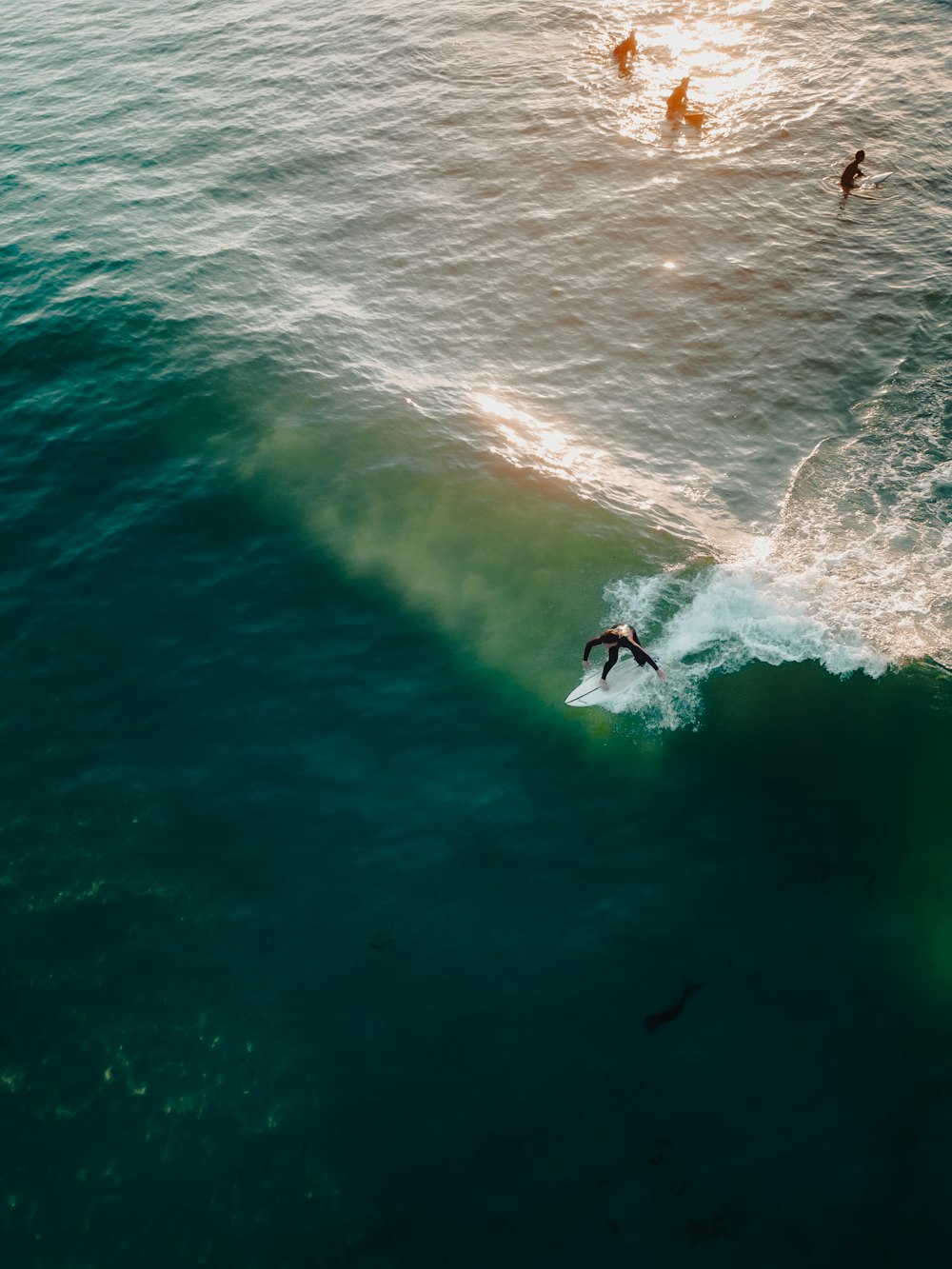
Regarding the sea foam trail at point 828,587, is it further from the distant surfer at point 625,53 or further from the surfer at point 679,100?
the distant surfer at point 625,53

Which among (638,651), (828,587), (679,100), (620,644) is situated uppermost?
(679,100)

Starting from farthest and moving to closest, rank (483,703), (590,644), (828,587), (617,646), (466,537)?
(466,537) < (828,587) < (483,703) < (590,644) < (617,646)

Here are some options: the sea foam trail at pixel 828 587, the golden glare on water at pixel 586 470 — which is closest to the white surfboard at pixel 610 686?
the sea foam trail at pixel 828 587

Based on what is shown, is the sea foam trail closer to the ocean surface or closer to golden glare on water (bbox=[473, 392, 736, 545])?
the ocean surface

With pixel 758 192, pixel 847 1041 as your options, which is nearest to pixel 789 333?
pixel 758 192

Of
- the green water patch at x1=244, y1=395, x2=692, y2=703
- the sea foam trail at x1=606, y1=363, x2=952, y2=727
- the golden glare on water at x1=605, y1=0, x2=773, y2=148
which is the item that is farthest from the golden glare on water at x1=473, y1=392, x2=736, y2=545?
the golden glare on water at x1=605, y1=0, x2=773, y2=148

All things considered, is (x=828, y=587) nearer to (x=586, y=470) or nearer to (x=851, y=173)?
(x=586, y=470)

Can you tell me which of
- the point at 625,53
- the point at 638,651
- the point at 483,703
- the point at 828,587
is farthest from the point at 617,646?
the point at 625,53
